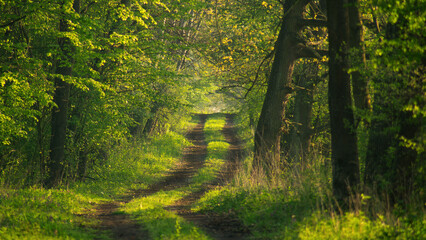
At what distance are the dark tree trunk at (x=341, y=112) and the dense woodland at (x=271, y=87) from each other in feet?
0.07

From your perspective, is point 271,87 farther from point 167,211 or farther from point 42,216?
point 42,216

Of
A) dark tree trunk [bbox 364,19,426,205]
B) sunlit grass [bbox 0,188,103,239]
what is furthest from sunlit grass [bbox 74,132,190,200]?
dark tree trunk [bbox 364,19,426,205]

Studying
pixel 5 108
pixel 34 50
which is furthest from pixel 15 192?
pixel 34 50

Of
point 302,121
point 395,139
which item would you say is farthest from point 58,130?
point 395,139

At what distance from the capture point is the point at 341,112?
8703mm

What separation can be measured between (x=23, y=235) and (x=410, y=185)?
24.1 ft

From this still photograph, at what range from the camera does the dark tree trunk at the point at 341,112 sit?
8.62 m

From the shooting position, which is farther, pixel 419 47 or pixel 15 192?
pixel 15 192

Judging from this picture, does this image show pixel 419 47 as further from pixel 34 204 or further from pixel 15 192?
pixel 15 192

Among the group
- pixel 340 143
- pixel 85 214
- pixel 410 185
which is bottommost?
pixel 85 214

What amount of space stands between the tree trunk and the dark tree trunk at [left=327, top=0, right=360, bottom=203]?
550 centimetres

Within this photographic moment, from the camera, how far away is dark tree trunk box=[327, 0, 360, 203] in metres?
8.62

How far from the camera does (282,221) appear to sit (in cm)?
898

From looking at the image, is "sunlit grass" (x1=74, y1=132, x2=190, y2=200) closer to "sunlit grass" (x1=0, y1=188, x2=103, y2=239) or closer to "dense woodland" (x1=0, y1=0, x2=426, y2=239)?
"dense woodland" (x1=0, y1=0, x2=426, y2=239)
